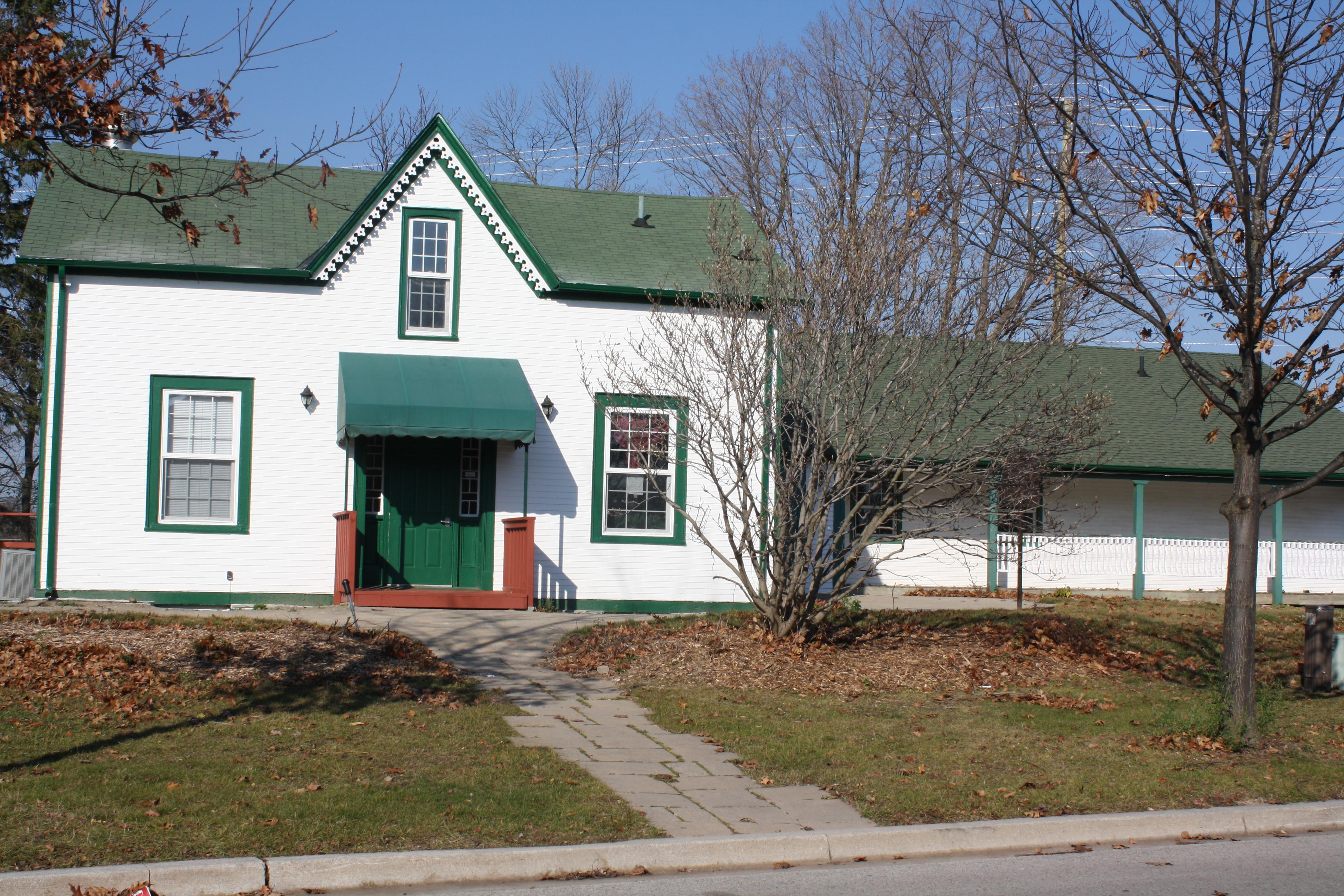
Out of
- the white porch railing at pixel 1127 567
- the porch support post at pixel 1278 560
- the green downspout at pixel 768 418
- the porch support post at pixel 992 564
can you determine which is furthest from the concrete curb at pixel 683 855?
the porch support post at pixel 1278 560

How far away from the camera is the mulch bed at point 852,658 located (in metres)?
11.1

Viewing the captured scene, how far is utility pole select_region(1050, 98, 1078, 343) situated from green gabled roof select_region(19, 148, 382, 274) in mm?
8761

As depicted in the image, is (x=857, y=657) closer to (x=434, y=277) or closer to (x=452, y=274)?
(x=452, y=274)

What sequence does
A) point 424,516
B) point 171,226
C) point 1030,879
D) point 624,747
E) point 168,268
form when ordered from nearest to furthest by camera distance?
point 1030,879, point 624,747, point 168,268, point 171,226, point 424,516

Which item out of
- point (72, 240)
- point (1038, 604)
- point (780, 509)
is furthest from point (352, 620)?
point (1038, 604)

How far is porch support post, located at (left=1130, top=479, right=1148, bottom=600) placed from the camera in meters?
22.9

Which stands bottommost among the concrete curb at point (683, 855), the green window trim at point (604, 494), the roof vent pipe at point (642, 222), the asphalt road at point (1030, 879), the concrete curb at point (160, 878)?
the asphalt road at point (1030, 879)

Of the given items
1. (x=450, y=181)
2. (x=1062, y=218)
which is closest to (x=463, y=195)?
(x=450, y=181)

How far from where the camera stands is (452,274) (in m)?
16.7

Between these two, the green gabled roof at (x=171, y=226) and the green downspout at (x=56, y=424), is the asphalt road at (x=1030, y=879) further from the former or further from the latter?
the green downspout at (x=56, y=424)

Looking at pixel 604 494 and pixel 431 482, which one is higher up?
pixel 431 482

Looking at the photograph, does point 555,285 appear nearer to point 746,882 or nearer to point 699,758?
point 699,758

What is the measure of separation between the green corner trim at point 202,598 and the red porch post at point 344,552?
403mm

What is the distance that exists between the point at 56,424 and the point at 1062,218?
12.9 metres
